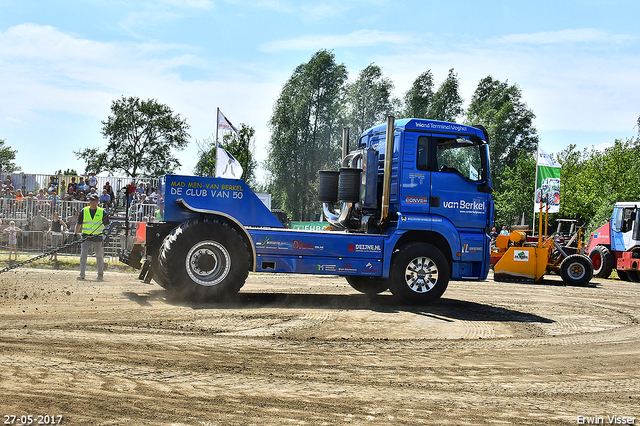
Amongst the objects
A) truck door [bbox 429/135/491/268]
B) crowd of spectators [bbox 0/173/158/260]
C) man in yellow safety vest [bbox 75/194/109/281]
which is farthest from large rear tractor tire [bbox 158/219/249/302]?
crowd of spectators [bbox 0/173/158/260]

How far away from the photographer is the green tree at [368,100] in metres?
50.8

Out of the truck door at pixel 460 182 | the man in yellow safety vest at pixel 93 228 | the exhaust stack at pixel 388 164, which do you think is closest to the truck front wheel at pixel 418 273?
the truck door at pixel 460 182

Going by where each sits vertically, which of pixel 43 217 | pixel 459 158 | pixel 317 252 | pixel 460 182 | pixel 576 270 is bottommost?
pixel 576 270

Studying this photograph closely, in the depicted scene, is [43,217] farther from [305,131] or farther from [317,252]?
[305,131]

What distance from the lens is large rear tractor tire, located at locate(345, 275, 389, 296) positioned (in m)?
12.0

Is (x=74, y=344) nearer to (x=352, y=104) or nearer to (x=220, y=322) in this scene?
(x=220, y=322)

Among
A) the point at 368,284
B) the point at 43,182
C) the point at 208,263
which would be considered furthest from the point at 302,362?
the point at 43,182

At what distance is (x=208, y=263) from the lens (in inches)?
382

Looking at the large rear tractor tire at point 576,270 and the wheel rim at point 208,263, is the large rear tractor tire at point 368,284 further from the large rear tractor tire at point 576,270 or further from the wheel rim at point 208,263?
the large rear tractor tire at point 576,270

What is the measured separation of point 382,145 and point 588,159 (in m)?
50.9

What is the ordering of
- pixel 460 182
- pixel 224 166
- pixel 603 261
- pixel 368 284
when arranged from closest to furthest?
pixel 460 182, pixel 368 284, pixel 224 166, pixel 603 261

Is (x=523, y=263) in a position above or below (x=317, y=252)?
below

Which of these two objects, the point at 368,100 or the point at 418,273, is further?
the point at 368,100

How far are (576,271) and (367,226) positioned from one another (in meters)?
11.1
